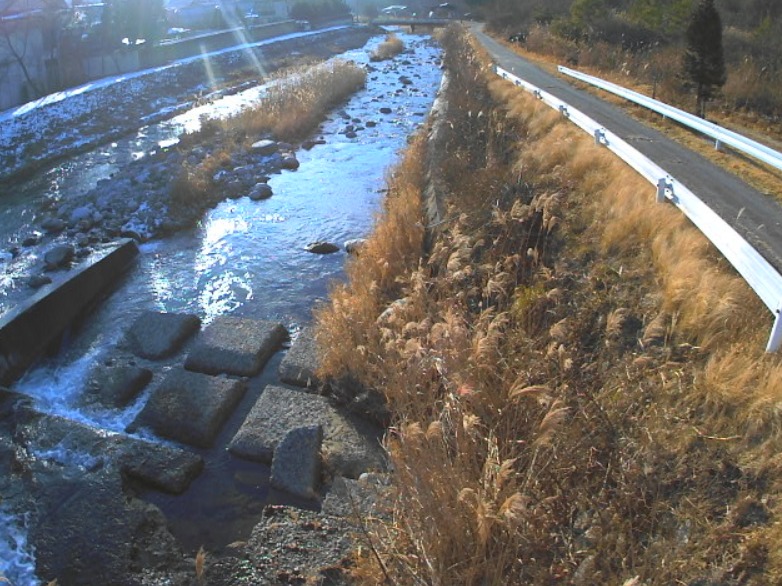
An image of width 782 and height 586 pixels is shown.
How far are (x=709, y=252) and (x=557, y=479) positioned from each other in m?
3.59

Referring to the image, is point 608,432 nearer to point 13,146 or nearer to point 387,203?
point 387,203

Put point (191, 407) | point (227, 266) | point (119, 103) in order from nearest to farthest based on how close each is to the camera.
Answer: point (191, 407)
point (227, 266)
point (119, 103)

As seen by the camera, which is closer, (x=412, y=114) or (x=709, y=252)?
(x=709, y=252)

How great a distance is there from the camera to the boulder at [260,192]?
16.3 metres

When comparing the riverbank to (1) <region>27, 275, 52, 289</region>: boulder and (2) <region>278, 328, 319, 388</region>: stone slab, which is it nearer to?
(1) <region>27, 275, 52, 289</region>: boulder

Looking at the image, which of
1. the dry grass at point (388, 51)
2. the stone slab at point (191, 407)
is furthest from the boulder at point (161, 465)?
the dry grass at point (388, 51)

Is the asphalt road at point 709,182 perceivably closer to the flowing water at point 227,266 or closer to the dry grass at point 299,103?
the flowing water at point 227,266

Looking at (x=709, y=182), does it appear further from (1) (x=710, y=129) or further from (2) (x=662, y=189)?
(1) (x=710, y=129)

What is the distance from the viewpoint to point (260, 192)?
16.5 meters

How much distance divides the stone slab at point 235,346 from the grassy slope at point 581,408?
109 cm

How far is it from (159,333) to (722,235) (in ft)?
26.6

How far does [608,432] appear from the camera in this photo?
483 cm

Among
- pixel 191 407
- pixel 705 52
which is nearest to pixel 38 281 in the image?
pixel 191 407

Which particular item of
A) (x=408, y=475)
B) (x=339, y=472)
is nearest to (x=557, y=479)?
(x=408, y=475)
